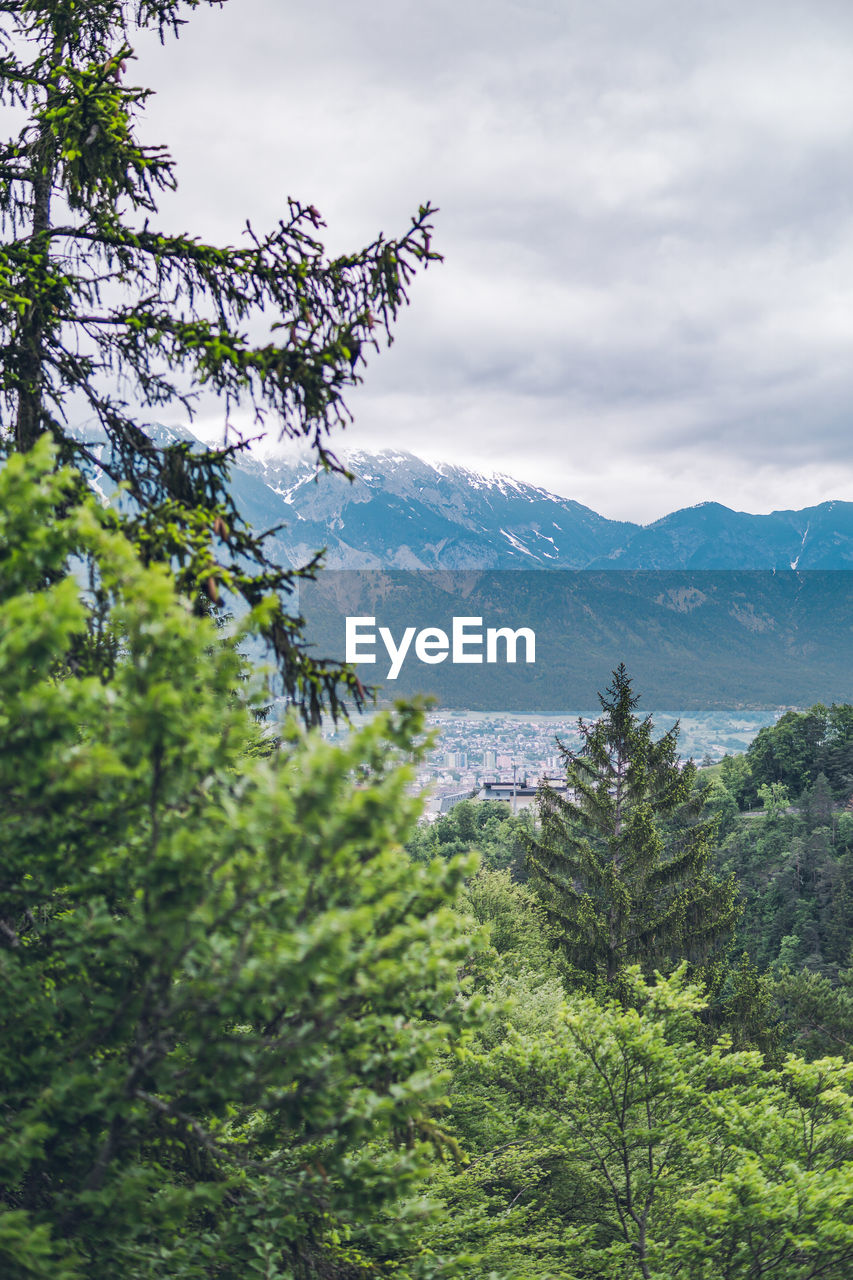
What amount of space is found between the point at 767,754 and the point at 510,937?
6165 centimetres

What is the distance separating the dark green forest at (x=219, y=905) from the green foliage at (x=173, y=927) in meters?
0.02

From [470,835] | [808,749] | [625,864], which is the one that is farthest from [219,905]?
[808,749]

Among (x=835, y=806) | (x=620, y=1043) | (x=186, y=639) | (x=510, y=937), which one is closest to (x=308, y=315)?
(x=186, y=639)

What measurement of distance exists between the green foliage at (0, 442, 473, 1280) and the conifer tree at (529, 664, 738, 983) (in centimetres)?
1599

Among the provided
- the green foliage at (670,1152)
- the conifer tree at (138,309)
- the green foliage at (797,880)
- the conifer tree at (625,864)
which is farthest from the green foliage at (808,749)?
the conifer tree at (138,309)

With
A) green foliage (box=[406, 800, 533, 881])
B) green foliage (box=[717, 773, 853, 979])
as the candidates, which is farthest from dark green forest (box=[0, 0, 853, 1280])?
green foliage (box=[406, 800, 533, 881])

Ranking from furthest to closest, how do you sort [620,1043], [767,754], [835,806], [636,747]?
[767,754], [835,806], [636,747], [620,1043]

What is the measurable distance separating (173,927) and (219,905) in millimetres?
201

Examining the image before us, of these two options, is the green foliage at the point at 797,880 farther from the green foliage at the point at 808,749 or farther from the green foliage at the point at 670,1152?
the green foliage at the point at 670,1152

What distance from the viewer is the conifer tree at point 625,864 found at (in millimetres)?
19531

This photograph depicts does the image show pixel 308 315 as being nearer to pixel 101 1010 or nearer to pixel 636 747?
pixel 101 1010

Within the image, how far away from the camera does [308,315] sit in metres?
6.53

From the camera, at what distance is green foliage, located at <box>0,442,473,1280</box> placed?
339cm

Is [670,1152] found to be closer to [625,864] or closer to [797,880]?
[625,864]
